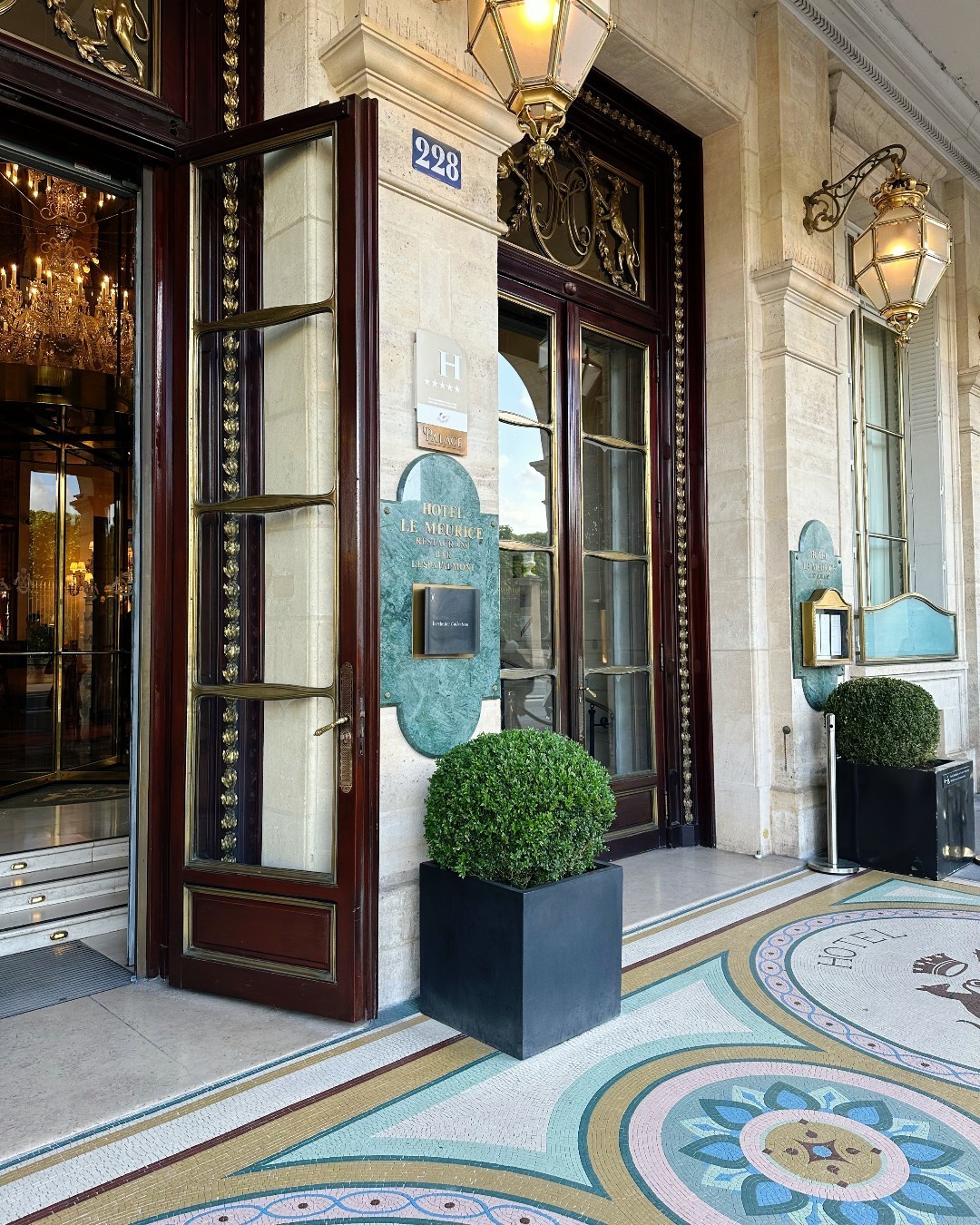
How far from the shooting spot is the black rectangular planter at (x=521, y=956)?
261cm

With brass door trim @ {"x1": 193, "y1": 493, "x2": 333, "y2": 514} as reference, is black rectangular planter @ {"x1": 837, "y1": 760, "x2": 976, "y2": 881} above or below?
below

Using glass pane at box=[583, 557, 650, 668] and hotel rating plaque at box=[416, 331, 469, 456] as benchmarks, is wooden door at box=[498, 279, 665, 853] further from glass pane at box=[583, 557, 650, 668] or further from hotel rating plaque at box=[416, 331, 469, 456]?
hotel rating plaque at box=[416, 331, 469, 456]

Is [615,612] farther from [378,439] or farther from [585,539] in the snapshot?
[378,439]

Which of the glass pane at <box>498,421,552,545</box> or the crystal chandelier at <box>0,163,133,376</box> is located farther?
the crystal chandelier at <box>0,163,133,376</box>

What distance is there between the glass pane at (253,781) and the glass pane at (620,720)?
7.17ft

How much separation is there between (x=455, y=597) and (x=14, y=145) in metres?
2.19

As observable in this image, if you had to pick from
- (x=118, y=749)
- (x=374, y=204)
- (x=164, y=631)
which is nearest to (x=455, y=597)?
(x=164, y=631)

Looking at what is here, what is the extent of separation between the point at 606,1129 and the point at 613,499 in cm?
361

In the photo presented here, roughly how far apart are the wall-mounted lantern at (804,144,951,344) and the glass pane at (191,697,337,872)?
403 centimetres

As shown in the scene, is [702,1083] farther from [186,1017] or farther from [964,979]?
[186,1017]

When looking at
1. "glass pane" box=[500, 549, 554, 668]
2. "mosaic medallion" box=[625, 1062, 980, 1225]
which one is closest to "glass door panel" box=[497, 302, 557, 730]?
"glass pane" box=[500, 549, 554, 668]

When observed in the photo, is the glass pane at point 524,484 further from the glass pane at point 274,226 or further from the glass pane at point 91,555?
the glass pane at point 91,555

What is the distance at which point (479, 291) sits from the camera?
3.44 meters

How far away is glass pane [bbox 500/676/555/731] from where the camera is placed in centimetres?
457
